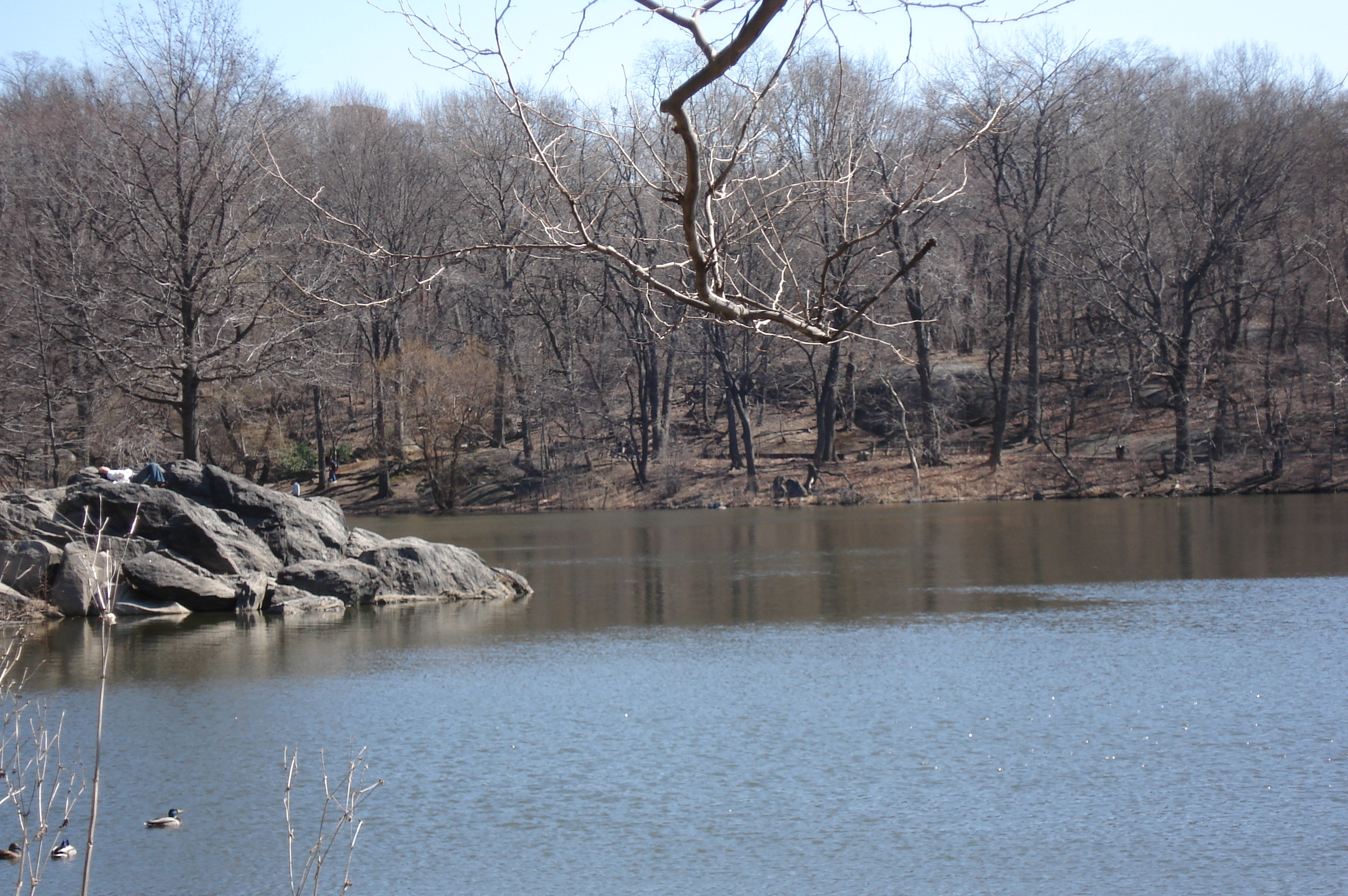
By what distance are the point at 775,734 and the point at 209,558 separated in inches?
488

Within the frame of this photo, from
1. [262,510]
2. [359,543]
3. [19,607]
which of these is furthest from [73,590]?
[359,543]

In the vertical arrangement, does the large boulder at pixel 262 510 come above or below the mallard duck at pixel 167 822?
above

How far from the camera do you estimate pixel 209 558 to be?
18.8 m

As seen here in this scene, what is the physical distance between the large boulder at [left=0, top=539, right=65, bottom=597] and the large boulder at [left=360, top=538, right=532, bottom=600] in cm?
482

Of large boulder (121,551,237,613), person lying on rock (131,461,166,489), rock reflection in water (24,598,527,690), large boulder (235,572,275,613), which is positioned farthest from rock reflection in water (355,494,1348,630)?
person lying on rock (131,461,166,489)

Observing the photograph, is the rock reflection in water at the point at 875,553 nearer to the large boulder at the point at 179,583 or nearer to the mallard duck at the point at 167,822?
the large boulder at the point at 179,583

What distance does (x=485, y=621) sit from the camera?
56.0 ft

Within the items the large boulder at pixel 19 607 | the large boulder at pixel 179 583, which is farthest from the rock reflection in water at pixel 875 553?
the large boulder at pixel 19 607

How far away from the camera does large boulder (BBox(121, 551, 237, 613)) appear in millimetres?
18141

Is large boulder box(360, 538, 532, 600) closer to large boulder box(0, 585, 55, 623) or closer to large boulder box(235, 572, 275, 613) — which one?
large boulder box(235, 572, 275, 613)

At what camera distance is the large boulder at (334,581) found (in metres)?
18.9

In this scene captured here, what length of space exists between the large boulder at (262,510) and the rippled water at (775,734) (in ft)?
7.05

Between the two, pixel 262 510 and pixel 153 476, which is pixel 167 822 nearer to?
pixel 262 510

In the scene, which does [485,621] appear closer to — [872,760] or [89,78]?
[872,760]
